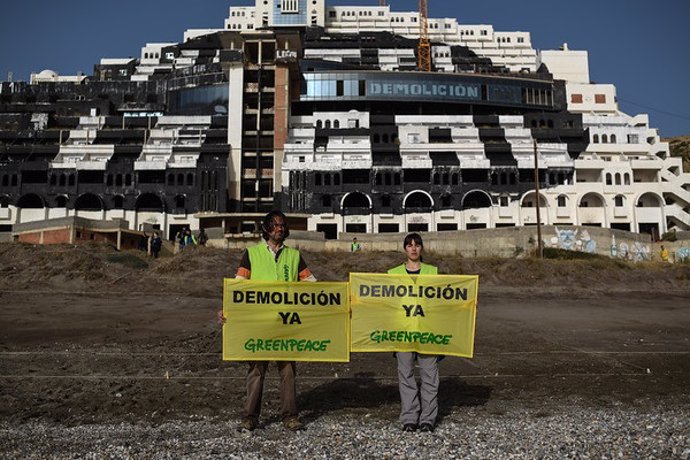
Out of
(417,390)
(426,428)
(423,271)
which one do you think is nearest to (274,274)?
(423,271)

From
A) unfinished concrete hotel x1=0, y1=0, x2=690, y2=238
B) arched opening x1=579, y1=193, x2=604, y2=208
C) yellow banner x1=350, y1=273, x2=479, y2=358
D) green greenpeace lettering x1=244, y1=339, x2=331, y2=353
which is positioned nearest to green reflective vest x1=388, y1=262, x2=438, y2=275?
yellow banner x1=350, y1=273, x2=479, y2=358

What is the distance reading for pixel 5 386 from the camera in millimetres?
7602

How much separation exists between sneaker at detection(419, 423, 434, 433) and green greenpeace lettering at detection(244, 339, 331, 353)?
5.24 feet

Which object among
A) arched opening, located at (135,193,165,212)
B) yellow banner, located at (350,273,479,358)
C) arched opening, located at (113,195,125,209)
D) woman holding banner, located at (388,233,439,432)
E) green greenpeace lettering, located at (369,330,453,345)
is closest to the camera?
woman holding banner, located at (388,233,439,432)

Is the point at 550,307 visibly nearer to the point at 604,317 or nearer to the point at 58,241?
the point at 604,317

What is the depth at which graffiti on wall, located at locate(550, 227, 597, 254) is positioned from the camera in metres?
37.2

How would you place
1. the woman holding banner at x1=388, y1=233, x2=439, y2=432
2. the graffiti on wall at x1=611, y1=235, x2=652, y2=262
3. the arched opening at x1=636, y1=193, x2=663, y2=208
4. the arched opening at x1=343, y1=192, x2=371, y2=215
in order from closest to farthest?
the woman holding banner at x1=388, y1=233, x2=439, y2=432, the graffiti on wall at x1=611, y1=235, x2=652, y2=262, the arched opening at x1=636, y1=193, x2=663, y2=208, the arched opening at x1=343, y1=192, x2=371, y2=215

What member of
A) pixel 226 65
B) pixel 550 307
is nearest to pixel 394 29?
pixel 226 65

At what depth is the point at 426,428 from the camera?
18.6 ft

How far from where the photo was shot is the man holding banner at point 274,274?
230 inches

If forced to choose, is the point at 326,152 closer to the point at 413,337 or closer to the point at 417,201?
the point at 417,201

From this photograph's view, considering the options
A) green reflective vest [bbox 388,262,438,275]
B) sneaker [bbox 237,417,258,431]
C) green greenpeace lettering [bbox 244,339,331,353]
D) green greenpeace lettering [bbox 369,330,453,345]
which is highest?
green reflective vest [bbox 388,262,438,275]

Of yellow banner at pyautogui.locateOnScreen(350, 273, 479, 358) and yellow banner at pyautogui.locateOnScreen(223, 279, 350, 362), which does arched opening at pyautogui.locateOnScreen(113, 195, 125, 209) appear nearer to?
yellow banner at pyautogui.locateOnScreen(223, 279, 350, 362)

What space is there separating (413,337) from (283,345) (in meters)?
1.63
